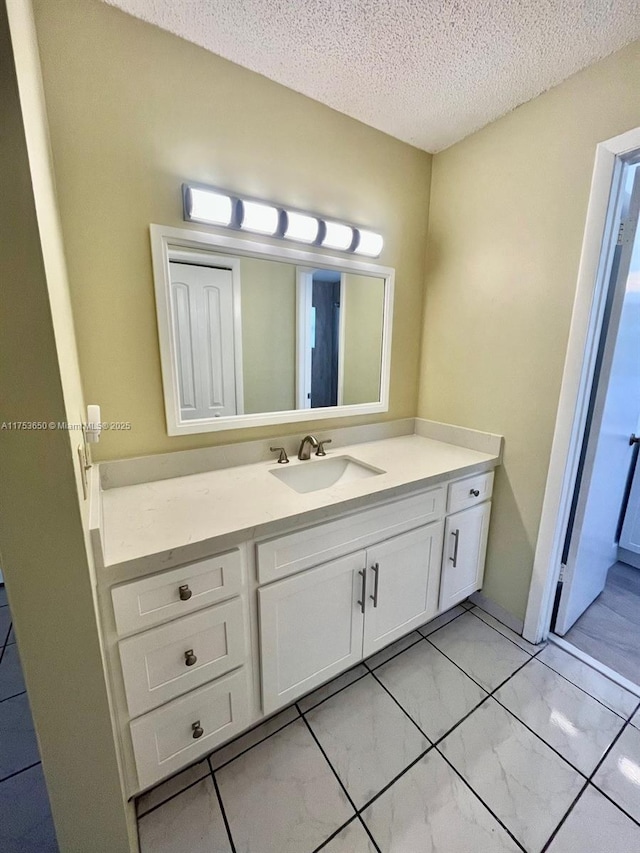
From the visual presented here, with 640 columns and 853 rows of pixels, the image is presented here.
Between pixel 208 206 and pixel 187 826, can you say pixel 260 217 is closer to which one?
pixel 208 206

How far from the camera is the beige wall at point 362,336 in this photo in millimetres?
1768

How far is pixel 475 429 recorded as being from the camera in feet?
5.83

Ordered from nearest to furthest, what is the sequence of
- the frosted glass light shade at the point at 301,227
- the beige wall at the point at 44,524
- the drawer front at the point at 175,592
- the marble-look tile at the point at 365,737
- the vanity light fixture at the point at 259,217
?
the beige wall at the point at 44,524, the drawer front at the point at 175,592, the marble-look tile at the point at 365,737, the vanity light fixture at the point at 259,217, the frosted glass light shade at the point at 301,227

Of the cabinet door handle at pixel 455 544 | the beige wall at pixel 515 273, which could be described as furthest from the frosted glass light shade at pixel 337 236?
the cabinet door handle at pixel 455 544

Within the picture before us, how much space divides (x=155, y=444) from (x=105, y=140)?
101 centimetres

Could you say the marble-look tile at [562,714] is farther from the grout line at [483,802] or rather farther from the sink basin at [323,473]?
the sink basin at [323,473]

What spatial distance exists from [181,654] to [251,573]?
0.28 metres

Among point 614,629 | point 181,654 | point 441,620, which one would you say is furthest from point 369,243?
point 614,629

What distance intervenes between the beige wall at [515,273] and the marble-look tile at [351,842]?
44.4 inches

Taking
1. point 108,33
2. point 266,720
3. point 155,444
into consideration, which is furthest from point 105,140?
point 266,720

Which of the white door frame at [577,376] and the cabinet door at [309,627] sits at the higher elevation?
the white door frame at [577,376]

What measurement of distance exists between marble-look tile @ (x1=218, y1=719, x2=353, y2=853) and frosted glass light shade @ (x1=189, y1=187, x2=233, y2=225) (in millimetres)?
1885

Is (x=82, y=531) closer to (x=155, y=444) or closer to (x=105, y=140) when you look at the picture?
(x=155, y=444)

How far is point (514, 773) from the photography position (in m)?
1.13
